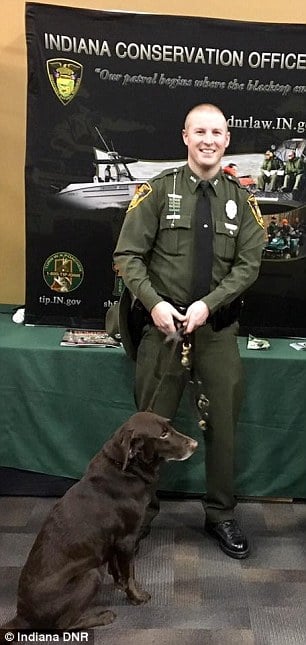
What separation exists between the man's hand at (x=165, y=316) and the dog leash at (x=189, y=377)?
0.10 ft

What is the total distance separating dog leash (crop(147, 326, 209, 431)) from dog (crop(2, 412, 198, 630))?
0.31 metres

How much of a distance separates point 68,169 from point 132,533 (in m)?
1.50

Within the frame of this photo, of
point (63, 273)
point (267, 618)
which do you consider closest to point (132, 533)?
point (267, 618)

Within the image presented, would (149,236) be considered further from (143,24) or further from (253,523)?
(253,523)

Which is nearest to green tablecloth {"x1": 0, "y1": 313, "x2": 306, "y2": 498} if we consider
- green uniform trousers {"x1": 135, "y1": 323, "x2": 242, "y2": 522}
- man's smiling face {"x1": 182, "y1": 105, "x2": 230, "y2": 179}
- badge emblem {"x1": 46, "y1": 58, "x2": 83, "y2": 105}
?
green uniform trousers {"x1": 135, "y1": 323, "x2": 242, "y2": 522}

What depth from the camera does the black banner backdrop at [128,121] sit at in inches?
99.0

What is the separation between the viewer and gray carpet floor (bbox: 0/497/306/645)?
1.89m

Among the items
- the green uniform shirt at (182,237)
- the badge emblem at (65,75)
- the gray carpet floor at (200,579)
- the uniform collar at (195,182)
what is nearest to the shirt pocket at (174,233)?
the green uniform shirt at (182,237)

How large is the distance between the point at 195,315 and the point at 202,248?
24 cm

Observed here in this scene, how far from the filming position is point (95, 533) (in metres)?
1.81

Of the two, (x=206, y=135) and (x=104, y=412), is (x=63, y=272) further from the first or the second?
(x=206, y=135)

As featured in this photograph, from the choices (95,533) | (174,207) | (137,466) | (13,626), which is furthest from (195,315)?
(13,626)

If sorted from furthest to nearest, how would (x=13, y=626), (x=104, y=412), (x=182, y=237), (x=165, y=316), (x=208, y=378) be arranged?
(x=104, y=412)
(x=208, y=378)
(x=182, y=237)
(x=165, y=316)
(x=13, y=626)

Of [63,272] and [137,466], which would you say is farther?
[63,272]
